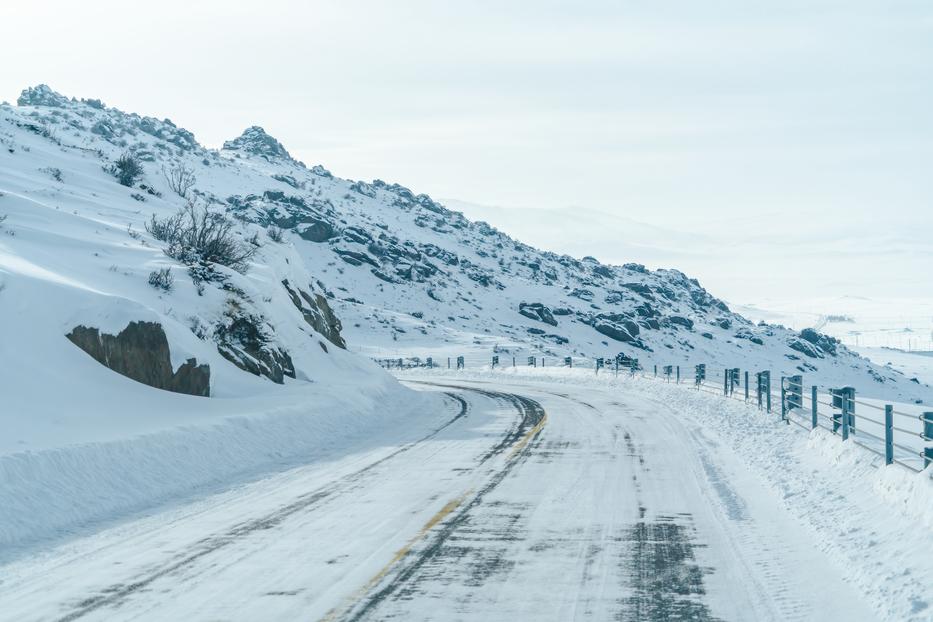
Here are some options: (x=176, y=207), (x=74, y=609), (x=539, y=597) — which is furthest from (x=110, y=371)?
(x=176, y=207)

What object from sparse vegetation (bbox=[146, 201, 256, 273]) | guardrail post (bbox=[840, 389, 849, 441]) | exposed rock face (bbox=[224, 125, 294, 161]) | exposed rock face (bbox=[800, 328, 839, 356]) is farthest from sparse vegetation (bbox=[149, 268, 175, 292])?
exposed rock face (bbox=[224, 125, 294, 161])

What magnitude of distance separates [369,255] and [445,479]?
349 ft

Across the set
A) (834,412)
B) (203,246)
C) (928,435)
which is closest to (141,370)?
(203,246)

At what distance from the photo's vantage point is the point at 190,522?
36.0 ft

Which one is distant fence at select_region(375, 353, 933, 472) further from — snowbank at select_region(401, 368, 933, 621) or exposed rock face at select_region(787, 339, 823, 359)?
exposed rock face at select_region(787, 339, 823, 359)

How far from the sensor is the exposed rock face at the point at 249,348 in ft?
76.7

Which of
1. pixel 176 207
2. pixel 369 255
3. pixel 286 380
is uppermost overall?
pixel 369 255

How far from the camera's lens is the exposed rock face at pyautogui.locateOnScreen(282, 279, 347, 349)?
33000 millimetres

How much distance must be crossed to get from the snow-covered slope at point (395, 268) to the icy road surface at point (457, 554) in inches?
612

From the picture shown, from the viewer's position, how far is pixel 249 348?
79.7 ft

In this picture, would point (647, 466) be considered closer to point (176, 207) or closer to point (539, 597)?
point (539, 597)

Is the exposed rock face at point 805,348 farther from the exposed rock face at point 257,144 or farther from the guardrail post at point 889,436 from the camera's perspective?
the guardrail post at point 889,436

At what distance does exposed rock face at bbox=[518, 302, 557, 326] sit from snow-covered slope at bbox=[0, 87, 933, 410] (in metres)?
0.28

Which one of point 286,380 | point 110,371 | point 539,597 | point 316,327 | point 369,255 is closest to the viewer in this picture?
point 539,597
